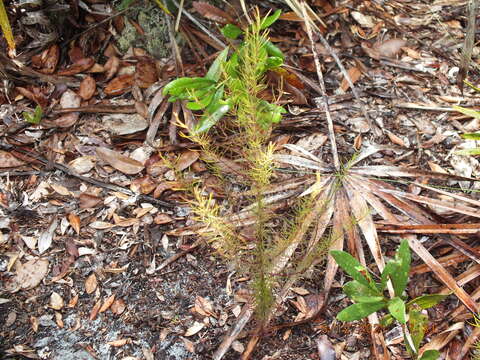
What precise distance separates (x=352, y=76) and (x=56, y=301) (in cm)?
148

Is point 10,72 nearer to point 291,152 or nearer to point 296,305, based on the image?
point 291,152

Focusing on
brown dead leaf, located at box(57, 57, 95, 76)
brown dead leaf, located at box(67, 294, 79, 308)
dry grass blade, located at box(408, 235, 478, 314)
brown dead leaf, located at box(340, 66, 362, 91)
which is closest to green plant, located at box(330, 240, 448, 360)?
dry grass blade, located at box(408, 235, 478, 314)

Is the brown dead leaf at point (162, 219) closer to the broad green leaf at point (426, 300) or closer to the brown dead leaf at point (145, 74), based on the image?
the brown dead leaf at point (145, 74)

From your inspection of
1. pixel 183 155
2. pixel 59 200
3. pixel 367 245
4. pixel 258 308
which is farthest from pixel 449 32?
pixel 59 200

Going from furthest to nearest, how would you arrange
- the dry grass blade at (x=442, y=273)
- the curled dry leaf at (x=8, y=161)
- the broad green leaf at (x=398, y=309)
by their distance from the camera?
the curled dry leaf at (x=8, y=161), the dry grass blade at (x=442, y=273), the broad green leaf at (x=398, y=309)

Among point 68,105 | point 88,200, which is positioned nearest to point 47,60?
point 68,105

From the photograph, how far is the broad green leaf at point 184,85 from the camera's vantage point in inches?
62.9

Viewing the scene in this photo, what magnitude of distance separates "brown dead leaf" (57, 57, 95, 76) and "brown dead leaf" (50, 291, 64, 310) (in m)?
0.96

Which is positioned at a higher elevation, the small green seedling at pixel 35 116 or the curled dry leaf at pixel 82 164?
the small green seedling at pixel 35 116

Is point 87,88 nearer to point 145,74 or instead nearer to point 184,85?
point 145,74

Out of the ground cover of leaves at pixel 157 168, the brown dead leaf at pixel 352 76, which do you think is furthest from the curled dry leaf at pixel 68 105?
the brown dead leaf at pixel 352 76

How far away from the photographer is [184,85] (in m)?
1.60

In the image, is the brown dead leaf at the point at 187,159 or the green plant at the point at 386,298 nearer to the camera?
the green plant at the point at 386,298

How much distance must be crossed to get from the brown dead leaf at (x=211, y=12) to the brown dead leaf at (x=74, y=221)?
93 cm
